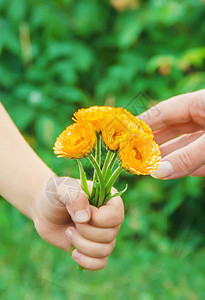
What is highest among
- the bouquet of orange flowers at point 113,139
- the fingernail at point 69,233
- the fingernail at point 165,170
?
the bouquet of orange flowers at point 113,139

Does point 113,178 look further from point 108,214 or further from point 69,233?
point 69,233

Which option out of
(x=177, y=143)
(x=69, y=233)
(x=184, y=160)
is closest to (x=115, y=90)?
(x=177, y=143)

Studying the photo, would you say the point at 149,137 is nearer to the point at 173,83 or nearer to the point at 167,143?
the point at 167,143

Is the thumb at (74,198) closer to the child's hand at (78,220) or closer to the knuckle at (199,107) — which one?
the child's hand at (78,220)

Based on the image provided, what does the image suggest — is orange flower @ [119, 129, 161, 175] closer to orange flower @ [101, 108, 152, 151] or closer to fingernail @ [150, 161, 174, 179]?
orange flower @ [101, 108, 152, 151]

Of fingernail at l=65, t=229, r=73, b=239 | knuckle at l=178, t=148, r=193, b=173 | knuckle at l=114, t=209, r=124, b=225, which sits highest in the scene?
knuckle at l=114, t=209, r=124, b=225

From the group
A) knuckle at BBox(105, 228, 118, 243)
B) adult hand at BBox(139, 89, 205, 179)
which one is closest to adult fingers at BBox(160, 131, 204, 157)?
adult hand at BBox(139, 89, 205, 179)

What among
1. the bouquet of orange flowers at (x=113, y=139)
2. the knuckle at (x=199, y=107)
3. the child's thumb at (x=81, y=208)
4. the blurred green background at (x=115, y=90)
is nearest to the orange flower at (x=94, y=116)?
the bouquet of orange flowers at (x=113, y=139)
